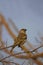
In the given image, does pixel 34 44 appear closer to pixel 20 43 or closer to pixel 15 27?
pixel 15 27

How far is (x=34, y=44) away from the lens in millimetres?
A: 2141

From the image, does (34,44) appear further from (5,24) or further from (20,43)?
(20,43)

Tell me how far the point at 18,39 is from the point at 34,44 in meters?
0.56

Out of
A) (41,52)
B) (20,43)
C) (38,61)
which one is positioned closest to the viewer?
(20,43)

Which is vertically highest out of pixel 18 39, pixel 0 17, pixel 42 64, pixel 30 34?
pixel 0 17

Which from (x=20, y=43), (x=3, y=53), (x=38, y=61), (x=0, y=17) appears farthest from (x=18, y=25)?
(x=20, y=43)

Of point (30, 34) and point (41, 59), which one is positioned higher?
point (30, 34)

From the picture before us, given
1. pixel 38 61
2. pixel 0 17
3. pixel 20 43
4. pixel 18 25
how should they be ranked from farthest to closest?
pixel 18 25 < pixel 0 17 < pixel 38 61 < pixel 20 43

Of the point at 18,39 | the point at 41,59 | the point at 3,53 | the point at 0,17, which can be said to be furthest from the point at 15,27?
the point at 18,39

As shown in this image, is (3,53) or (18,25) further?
(18,25)

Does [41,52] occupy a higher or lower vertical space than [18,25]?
lower

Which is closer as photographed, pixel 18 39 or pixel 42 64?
pixel 18 39

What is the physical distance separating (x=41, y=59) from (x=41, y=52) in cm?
10

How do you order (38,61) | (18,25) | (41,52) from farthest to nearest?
(18,25) < (41,52) < (38,61)
